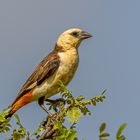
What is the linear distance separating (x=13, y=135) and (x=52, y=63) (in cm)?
389

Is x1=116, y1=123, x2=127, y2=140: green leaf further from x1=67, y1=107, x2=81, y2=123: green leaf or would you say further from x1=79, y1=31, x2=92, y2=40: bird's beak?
x1=79, y1=31, x2=92, y2=40: bird's beak

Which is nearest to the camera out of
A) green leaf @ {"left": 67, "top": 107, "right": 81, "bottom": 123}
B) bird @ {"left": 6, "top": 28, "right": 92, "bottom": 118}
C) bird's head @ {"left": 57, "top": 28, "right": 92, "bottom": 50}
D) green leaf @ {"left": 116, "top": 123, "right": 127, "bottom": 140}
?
green leaf @ {"left": 116, "top": 123, "right": 127, "bottom": 140}

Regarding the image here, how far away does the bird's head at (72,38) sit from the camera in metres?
9.02

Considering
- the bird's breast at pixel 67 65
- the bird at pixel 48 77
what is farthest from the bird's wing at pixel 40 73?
the bird's breast at pixel 67 65

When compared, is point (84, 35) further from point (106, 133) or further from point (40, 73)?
point (106, 133)

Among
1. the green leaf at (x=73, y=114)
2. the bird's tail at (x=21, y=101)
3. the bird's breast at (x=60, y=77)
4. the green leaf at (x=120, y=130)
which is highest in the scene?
the bird's breast at (x=60, y=77)

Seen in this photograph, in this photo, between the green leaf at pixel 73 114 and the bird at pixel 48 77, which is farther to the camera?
the bird at pixel 48 77

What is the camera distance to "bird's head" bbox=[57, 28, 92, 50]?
9.02 metres

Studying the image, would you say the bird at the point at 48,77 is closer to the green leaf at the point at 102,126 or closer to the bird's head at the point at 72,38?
the bird's head at the point at 72,38

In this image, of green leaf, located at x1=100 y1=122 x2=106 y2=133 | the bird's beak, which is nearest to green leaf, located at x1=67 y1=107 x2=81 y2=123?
green leaf, located at x1=100 y1=122 x2=106 y2=133

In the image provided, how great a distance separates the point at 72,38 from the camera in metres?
9.18

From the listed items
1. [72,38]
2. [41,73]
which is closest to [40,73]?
[41,73]

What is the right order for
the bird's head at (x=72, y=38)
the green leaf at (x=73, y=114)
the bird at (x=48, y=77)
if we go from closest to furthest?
the green leaf at (x=73, y=114) → the bird at (x=48, y=77) → the bird's head at (x=72, y=38)

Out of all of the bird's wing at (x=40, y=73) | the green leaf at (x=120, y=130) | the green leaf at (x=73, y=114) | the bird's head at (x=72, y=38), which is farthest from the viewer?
the bird's head at (x=72, y=38)
